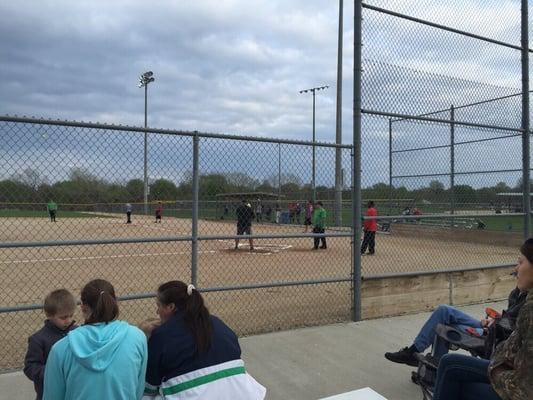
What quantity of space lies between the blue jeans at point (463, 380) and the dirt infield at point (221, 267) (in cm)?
334

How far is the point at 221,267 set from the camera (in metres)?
12.2

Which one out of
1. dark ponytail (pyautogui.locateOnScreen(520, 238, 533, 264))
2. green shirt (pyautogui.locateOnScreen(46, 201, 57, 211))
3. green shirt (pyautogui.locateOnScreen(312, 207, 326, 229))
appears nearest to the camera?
dark ponytail (pyautogui.locateOnScreen(520, 238, 533, 264))

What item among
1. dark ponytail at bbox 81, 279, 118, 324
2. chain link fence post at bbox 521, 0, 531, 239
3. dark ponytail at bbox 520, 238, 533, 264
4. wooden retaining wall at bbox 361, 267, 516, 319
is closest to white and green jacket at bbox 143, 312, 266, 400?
dark ponytail at bbox 81, 279, 118, 324

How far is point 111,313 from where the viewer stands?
254 centimetres

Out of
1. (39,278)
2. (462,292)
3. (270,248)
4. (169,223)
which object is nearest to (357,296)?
(462,292)

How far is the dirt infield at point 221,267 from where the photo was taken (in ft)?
21.9

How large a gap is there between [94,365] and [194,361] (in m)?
0.48

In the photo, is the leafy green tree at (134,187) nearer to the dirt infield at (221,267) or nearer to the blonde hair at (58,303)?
the dirt infield at (221,267)

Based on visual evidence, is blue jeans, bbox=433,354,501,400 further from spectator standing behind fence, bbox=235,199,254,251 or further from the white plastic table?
spectator standing behind fence, bbox=235,199,254,251

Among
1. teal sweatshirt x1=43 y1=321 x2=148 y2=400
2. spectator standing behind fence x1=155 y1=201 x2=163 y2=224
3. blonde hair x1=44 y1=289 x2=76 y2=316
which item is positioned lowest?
teal sweatshirt x1=43 y1=321 x2=148 y2=400

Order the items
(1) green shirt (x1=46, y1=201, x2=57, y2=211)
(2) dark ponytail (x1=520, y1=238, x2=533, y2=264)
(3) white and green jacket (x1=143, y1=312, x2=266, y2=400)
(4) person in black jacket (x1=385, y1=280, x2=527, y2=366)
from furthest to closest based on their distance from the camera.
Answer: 1. (1) green shirt (x1=46, y1=201, x2=57, y2=211)
2. (4) person in black jacket (x1=385, y1=280, x2=527, y2=366)
3. (2) dark ponytail (x1=520, y1=238, x2=533, y2=264)
4. (3) white and green jacket (x1=143, y1=312, x2=266, y2=400)

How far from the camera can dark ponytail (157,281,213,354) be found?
2.55m

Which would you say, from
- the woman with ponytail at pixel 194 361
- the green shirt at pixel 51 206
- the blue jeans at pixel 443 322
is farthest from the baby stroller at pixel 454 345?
the green shirt at pixel 51 206

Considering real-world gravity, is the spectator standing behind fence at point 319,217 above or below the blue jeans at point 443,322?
above
